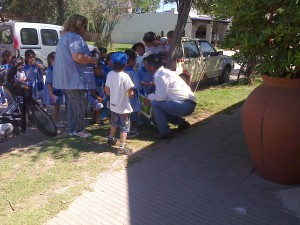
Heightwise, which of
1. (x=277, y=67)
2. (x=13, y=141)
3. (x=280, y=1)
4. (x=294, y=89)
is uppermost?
(x=280, y=1)

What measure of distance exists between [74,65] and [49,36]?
8515 mm

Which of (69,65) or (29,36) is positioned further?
(29,36)

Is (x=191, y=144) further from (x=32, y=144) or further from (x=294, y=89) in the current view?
(x=32, y=144)

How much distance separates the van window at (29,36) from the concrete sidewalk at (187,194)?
887 cm

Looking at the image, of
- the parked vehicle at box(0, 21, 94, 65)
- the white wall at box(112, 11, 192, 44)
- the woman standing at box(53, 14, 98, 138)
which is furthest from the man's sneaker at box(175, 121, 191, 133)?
the white wall at box(112, 11, 192, 44)

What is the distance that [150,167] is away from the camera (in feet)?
14.6

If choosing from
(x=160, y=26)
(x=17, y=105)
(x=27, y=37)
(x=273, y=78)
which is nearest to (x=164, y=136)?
(x=273, y=78)

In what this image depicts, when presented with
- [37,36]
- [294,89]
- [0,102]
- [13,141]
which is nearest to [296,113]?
[294,89]

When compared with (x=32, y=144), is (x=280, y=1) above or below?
above

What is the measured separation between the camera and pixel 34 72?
269 inches

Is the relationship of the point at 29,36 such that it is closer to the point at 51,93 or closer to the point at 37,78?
the point at 37,78

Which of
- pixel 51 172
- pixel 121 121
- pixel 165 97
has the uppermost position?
pixel 165 97

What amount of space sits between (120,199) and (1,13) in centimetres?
2047

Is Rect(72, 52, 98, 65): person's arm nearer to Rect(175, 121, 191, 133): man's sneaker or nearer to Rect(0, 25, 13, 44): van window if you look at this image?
Rect(175, 121, 191, 133): man's sneaker
